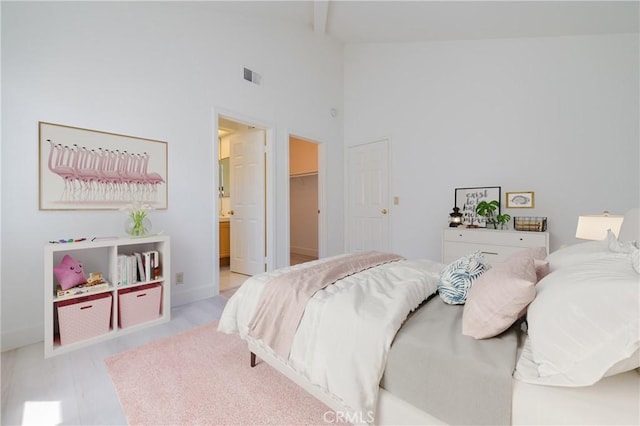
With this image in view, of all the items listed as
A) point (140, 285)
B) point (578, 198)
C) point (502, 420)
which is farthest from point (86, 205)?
point (578, 198)

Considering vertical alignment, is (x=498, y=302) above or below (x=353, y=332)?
above

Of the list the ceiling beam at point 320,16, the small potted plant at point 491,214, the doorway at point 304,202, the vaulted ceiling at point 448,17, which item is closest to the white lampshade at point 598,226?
the small potted plant at point 491,214

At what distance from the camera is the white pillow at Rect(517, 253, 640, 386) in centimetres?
62

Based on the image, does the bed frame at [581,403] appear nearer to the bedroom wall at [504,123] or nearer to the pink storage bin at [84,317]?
the pink storage bin at [84,317]

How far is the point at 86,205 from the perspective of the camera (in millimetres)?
2105

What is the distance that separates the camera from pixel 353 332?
1027 millimetres

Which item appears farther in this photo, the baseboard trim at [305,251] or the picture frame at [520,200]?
the baseboard trim at [305,251]

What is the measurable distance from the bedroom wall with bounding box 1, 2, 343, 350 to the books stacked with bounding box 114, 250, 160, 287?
362 millimetres

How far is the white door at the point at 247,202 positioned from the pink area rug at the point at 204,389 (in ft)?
5.79

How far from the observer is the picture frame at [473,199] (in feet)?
10.3

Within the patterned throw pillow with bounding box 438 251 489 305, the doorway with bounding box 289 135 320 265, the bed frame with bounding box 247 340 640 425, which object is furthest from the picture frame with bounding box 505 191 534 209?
the doorway with bounding box 289 135 320 265

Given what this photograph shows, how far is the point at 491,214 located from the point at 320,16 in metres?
3.26

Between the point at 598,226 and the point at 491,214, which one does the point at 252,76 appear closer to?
the point at 491,214

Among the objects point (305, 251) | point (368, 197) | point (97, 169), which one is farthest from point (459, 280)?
point (305, 251)
